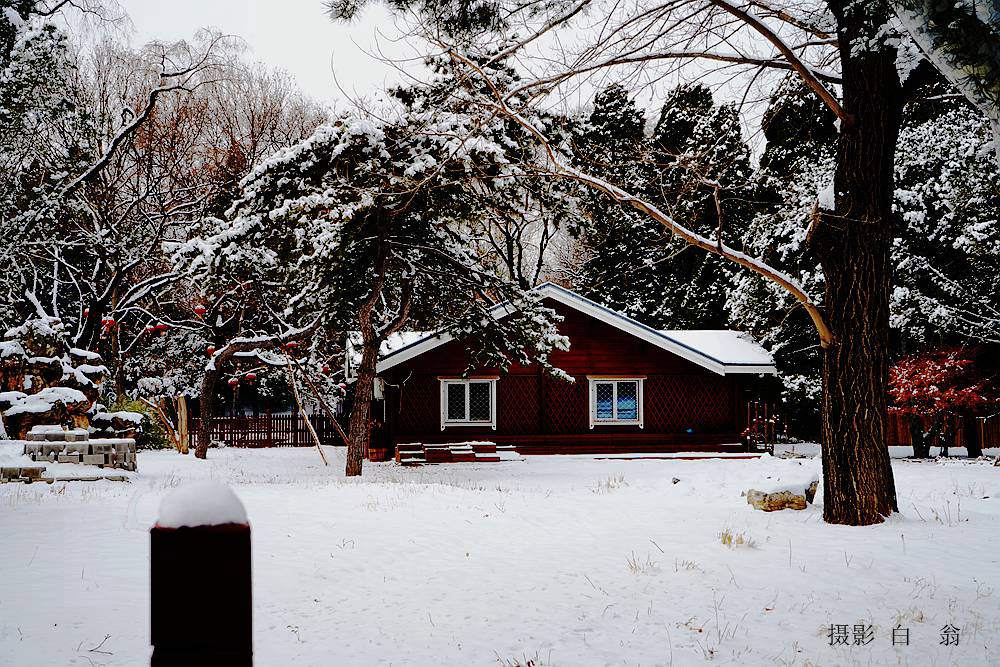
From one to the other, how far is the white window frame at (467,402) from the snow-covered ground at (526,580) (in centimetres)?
1358

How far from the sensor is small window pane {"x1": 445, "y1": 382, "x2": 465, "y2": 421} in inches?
986

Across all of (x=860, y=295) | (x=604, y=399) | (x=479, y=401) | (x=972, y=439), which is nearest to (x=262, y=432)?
(x=479, y=401)

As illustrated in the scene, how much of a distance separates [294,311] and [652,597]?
12.4 metres

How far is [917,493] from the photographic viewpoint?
12062 mm

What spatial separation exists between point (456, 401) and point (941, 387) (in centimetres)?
1415

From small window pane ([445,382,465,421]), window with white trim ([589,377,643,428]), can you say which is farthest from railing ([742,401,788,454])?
small window pane ([445,382,465,421])

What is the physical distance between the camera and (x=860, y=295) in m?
8.89

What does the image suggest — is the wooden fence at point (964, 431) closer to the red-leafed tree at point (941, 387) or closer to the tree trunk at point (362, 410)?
the red-leafed tree at point (941, 387)

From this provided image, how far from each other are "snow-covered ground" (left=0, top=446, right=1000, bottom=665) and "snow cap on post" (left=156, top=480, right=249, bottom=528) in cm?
8

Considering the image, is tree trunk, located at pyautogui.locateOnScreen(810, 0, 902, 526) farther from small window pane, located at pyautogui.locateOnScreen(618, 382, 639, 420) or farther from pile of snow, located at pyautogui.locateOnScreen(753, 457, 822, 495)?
small window pane, located at pyautogui.locateOnScreen(618, 382, 639, 420)

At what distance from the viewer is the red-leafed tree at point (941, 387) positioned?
869 inches

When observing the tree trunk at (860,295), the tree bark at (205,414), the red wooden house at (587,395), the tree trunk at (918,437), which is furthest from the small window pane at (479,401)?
the tree trunk at (860,295)

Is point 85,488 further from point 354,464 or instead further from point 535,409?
point 535,409

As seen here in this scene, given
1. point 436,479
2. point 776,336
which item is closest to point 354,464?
point 436,479
